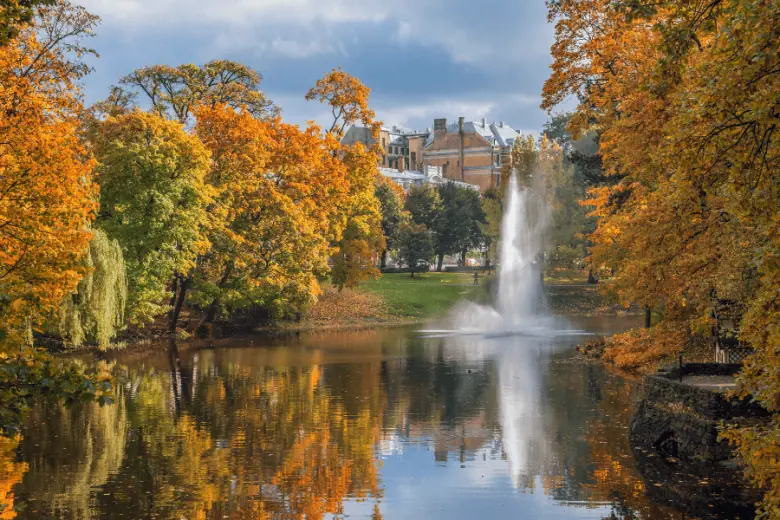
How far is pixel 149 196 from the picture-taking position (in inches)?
1688

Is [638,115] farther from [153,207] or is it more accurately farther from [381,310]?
[381,310]

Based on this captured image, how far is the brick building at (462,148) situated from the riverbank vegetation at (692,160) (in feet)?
318

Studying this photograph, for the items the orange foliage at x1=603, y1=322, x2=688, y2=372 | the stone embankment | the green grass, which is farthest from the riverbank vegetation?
the green grass

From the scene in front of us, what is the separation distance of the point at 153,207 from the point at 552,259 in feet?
134

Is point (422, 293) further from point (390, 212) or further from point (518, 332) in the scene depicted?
point (518, 332)

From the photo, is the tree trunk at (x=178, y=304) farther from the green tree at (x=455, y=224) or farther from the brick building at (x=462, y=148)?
the brick building at (x=462, y=148)

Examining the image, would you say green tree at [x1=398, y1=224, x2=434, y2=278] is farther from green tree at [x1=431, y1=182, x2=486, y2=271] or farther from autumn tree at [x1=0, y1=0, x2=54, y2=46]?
autumn tree at [x1=0, y1=0, x2=54, y2=46]

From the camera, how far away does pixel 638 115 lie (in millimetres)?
27094

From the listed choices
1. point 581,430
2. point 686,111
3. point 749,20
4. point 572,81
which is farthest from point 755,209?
point 572,81

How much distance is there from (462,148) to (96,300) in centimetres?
10765

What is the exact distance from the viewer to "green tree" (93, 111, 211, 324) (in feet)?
140

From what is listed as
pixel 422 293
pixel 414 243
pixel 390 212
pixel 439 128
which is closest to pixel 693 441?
pixel 422 293

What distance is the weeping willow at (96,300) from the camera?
36438 mm

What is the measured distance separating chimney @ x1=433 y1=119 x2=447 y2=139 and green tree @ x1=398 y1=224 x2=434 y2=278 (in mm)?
57935
